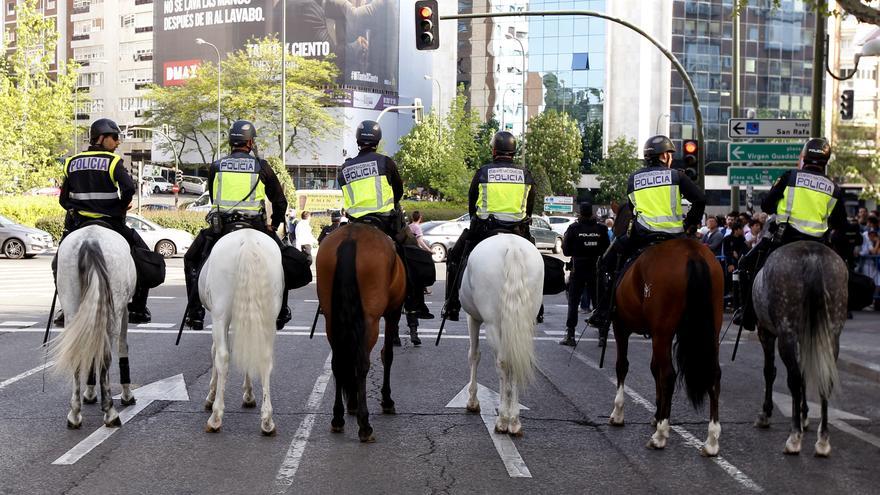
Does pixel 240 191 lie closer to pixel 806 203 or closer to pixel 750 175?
pixel 806 203

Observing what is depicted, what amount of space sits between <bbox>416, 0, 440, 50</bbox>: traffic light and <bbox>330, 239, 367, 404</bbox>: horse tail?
12.4m

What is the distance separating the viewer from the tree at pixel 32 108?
4262 cm

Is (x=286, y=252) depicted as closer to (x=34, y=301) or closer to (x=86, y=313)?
(x=86, y=313)

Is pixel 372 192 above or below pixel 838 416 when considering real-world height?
above

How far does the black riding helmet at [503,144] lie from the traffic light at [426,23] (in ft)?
36.1

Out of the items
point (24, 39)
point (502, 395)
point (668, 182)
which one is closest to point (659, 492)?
point (502, 395)

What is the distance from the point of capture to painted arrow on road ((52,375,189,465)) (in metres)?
7.25

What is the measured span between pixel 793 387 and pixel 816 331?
0.48 metres

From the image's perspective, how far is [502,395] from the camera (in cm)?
832

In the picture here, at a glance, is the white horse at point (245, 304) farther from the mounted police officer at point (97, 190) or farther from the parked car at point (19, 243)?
the parked car at point (19, 243)

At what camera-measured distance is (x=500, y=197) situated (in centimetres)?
896

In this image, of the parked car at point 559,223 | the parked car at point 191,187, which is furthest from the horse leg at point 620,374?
the parked car at point 191,187

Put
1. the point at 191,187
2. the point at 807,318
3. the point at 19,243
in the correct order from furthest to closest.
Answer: the point at 191,187 → the point at 19,243 → the point at 807,318

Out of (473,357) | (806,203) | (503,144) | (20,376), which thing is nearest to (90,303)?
(20,376)
